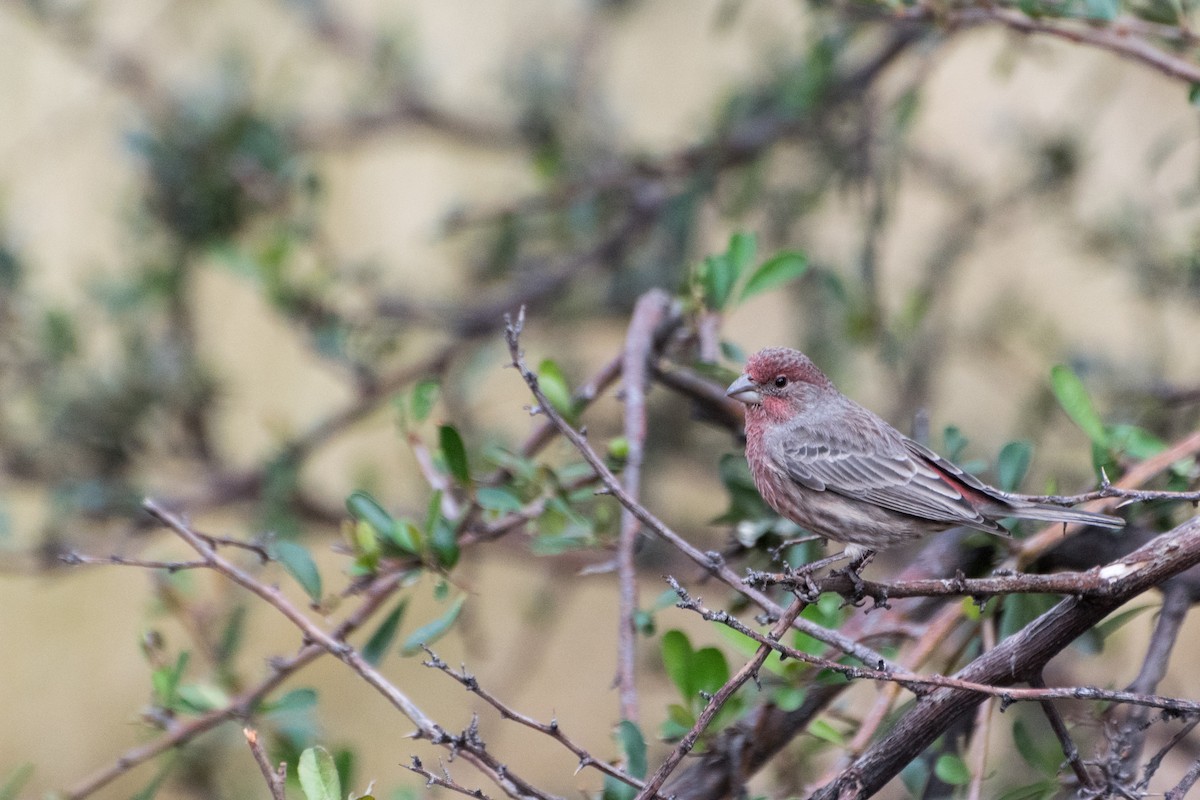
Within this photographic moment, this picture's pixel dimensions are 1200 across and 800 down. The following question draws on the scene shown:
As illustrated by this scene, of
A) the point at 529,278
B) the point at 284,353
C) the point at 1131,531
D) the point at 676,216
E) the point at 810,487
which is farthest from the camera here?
the point at 284,353

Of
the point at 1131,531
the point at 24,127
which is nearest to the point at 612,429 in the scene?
the point at 1131,531

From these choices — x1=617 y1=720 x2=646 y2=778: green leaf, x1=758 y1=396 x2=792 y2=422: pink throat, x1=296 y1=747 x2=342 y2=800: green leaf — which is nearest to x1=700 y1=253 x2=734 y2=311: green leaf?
x1=758 y1=396 x2=792 y2=422: pink throat

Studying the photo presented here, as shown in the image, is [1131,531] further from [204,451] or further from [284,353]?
[284,353]

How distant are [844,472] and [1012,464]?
366 mm

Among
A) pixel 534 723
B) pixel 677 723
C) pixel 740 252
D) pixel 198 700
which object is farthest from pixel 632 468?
pixel 198 700

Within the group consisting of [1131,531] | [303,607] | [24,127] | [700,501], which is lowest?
[1131,531]

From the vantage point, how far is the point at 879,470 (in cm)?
261

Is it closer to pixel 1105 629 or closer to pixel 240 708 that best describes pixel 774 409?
pixel 1105 629

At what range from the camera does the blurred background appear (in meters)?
3.95

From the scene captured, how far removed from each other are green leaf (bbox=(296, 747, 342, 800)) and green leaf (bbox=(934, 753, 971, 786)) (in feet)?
3.33

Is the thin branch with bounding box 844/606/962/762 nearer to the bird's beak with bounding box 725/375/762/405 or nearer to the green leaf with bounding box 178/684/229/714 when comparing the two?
the bird's beak with bounding box 725/375/762/405

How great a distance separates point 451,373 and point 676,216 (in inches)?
52.7

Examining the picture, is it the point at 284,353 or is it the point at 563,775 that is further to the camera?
the point at 284,353

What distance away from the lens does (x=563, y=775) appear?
5145mm
